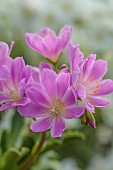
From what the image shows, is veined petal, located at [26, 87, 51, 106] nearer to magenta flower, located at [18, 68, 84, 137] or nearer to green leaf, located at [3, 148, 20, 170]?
magenta flower, located at [18, 68, 84, 137]

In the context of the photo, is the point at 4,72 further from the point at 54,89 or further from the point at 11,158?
the point at 11,158

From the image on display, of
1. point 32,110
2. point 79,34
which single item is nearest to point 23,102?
point 32,110

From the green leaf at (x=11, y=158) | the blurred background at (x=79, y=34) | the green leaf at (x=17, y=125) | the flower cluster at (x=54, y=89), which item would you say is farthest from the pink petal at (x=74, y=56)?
the blurred background at (x=79, y=34)

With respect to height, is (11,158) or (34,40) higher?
(34,40)

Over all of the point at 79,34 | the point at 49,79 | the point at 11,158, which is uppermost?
the point at 79,34

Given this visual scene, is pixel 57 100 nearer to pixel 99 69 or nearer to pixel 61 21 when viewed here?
pixel 99 69

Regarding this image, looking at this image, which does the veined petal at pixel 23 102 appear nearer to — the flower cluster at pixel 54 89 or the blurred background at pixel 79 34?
the flower cluster at pixel 54 89

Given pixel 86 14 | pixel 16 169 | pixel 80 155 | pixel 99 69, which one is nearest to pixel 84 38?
pixel 86 14
